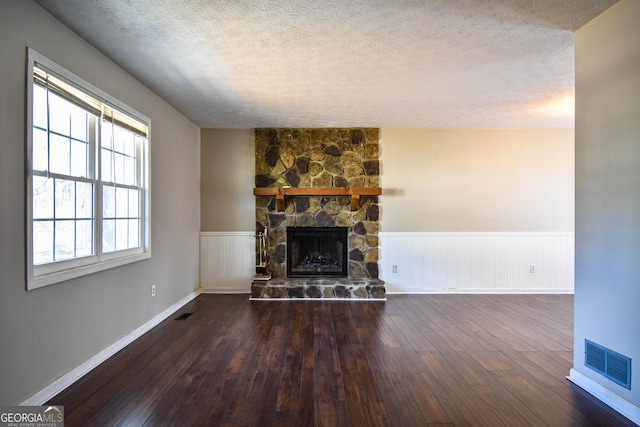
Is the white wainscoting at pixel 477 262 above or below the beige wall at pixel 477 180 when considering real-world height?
below

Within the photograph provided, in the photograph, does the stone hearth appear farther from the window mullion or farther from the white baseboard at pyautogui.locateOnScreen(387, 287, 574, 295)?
the window mullion

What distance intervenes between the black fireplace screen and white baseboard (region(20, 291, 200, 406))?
193cm

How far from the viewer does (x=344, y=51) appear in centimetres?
243

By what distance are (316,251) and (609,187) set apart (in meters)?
3.57

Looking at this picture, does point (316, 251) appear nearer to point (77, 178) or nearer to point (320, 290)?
point (320, 290)

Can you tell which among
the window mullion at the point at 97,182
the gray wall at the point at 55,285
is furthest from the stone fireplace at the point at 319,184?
the window mullion at the point at 97,182

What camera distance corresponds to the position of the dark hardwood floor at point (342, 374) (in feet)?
5.96

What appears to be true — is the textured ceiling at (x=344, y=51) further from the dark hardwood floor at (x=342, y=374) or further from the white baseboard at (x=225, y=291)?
the white baseboard at (x=225, y=291)

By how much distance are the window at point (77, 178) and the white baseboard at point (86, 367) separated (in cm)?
68

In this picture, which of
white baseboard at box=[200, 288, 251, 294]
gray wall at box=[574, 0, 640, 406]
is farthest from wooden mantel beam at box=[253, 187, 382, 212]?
gray wall at box=[574, 0, 640, 406]

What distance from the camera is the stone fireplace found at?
4.70 metres

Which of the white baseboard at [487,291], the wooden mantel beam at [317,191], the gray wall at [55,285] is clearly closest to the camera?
the gray wall at [55,285]

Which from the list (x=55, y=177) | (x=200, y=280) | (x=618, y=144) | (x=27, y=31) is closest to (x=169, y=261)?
(x=200, y=280)

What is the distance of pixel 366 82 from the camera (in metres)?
3.04
